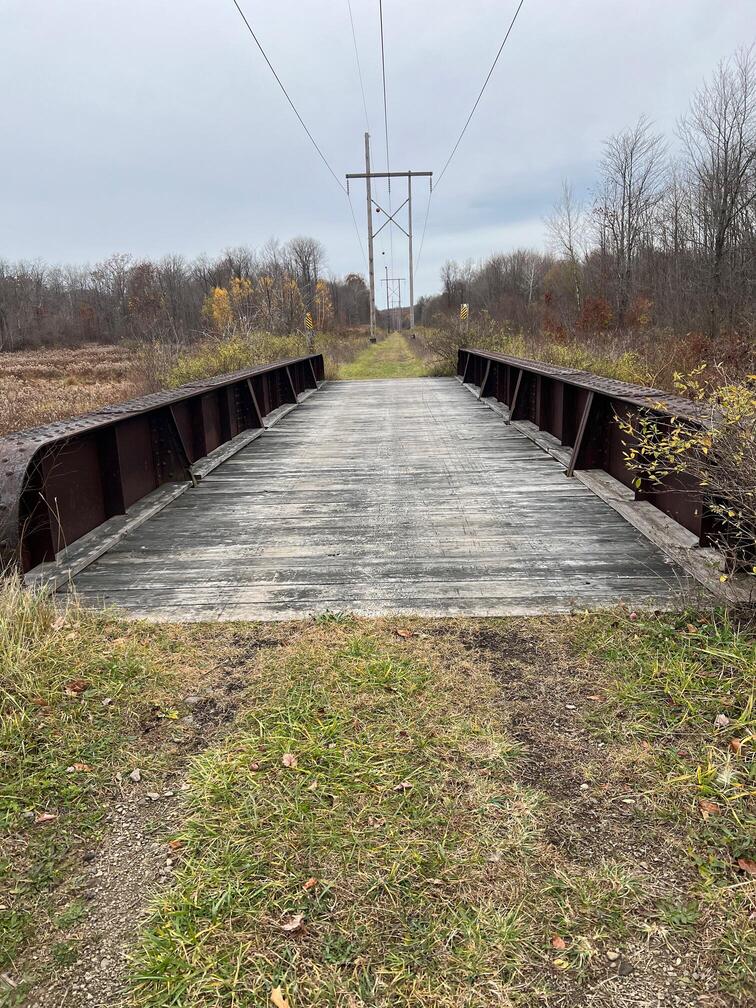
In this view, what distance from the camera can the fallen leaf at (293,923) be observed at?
1.82 m

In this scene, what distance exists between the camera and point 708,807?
220cm

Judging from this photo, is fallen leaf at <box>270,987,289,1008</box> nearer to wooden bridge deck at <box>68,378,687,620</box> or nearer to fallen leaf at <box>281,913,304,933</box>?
fallen leaf at <box>281,913,304,933</box>

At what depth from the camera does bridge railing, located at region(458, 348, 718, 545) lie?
4566mm

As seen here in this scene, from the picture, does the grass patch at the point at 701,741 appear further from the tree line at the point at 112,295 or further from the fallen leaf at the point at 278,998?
the tree line at the point at 112,295

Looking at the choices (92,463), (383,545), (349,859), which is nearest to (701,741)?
(349,859)

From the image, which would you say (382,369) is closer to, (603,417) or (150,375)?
(150,375)

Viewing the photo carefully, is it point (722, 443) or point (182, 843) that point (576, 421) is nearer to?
point (722, 443)

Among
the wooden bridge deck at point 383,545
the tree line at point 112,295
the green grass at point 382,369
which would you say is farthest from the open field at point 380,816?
the tree line at point 112,295

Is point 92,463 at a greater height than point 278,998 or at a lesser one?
greater

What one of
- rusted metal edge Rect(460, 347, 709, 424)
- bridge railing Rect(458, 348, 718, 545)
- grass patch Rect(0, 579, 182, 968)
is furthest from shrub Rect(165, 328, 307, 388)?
grass patch Rect(0, 579, 182, 968)

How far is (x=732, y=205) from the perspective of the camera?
17.2m

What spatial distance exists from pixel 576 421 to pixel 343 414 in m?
5.67

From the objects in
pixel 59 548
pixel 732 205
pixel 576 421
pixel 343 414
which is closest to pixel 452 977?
pixel 59 548

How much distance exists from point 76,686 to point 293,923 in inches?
63.1
